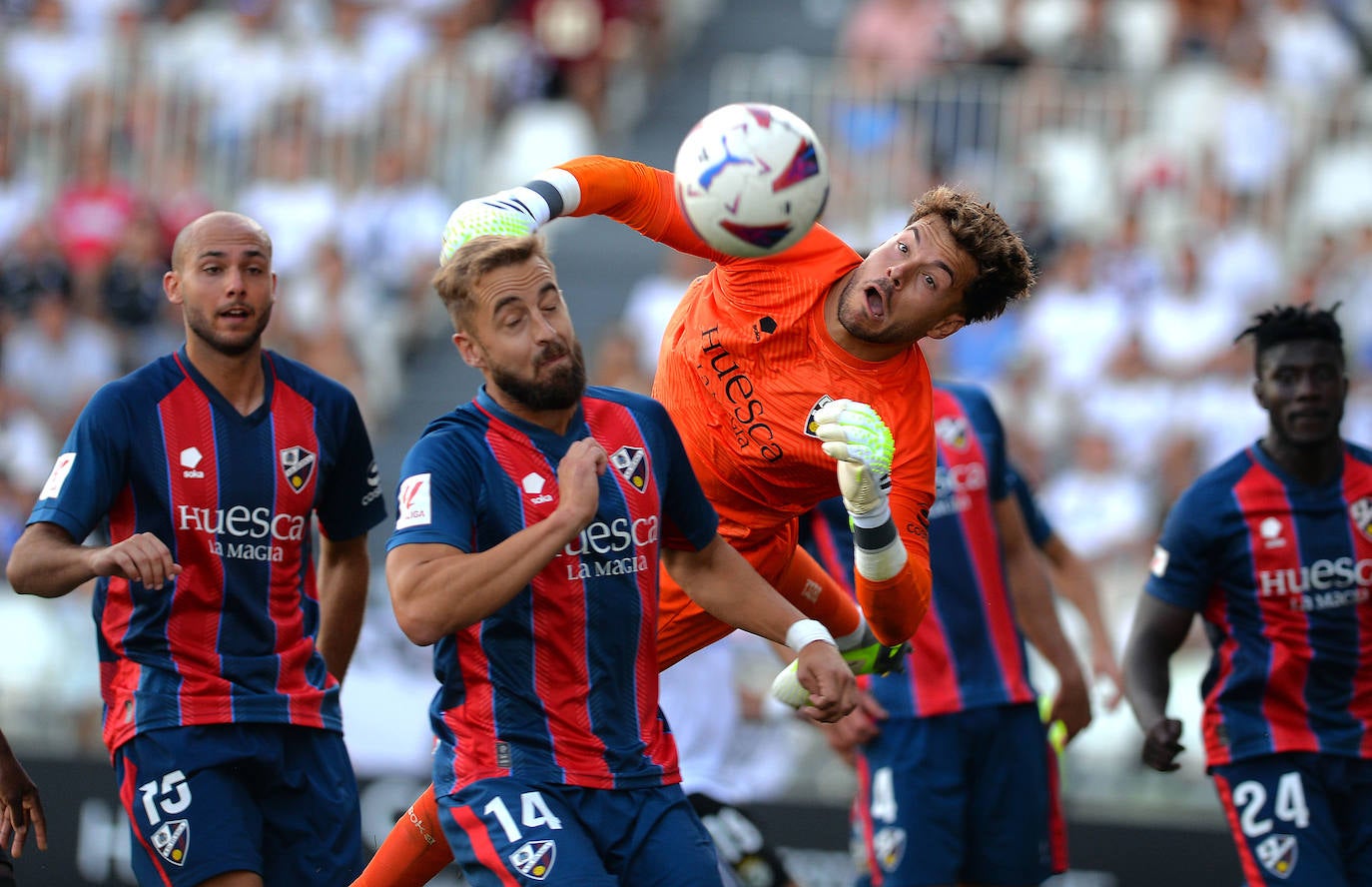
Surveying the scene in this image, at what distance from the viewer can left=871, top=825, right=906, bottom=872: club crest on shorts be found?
25.0ft

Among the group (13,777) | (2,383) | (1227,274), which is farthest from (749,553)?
(2,383)

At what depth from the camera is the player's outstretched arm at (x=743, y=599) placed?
5.32m

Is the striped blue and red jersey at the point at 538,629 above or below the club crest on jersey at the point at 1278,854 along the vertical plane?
above

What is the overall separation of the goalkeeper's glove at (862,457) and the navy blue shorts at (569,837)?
106 centimetres

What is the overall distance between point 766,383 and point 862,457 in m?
1.05

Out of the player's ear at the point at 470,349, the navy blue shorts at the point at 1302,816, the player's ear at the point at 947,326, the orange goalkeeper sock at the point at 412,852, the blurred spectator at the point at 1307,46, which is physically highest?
the blurred spectator at the point at 1307,46

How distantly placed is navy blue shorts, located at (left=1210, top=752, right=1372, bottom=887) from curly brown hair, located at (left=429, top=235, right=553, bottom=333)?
349 centimetres

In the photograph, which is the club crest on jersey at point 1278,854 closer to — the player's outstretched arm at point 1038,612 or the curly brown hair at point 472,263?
the player's outstretched arm at point 1038,612

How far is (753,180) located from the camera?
18.4 feet

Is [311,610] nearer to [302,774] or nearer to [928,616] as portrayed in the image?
[302,774]

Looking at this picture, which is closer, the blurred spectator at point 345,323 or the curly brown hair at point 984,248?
the curly brown hair at point 984,248

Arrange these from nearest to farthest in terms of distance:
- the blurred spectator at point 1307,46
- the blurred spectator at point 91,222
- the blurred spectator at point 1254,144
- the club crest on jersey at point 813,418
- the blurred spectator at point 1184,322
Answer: the club crest on jersey at point 813,418
the blurred spectator at point 1184,322
the blurred spectator at point 1254,144
the blurred spectator at point 1307,46
the blurred spectator at point 91,222

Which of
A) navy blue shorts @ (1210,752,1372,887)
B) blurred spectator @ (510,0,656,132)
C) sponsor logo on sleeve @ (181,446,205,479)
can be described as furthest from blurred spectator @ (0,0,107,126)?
navy blue shorts @ (1210,752,1372,887)

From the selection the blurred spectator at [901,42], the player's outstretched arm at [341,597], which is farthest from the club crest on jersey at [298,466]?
the blurred spectator at [901,42]
